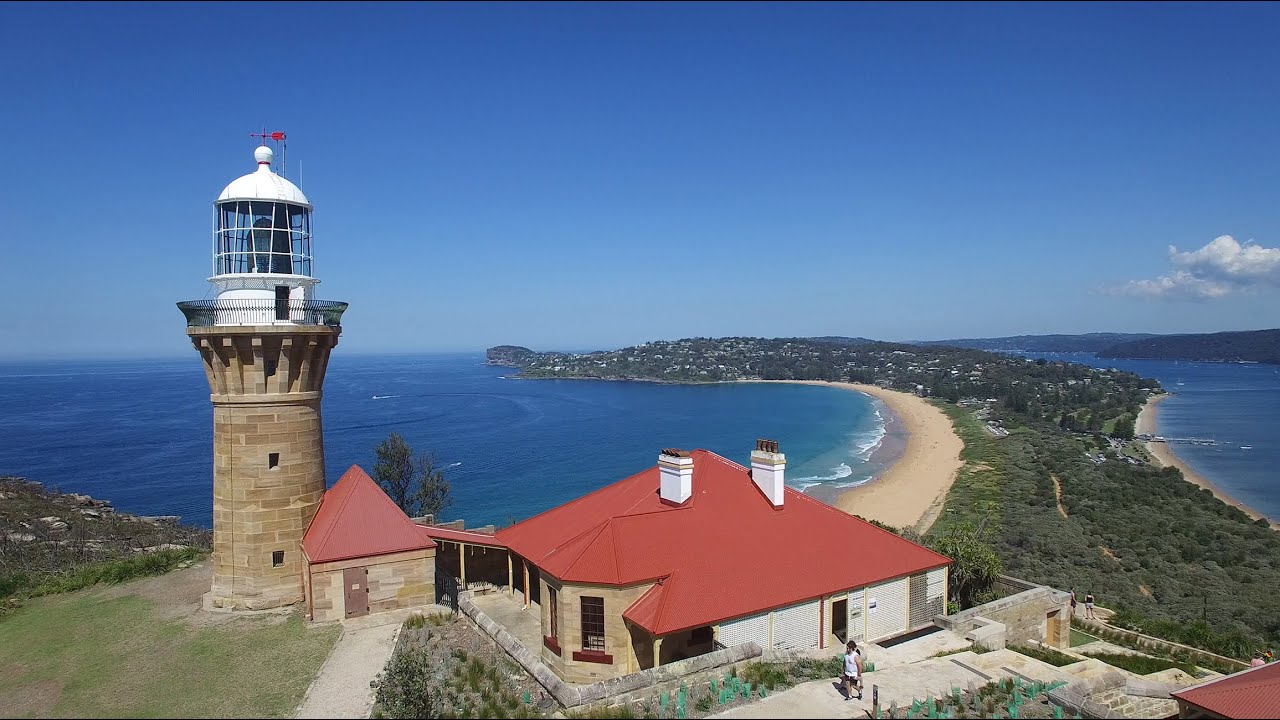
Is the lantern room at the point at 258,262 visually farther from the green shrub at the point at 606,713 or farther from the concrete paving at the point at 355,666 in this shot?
the green shrub at the point at 606,713

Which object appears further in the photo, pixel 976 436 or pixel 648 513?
pixel 976 436

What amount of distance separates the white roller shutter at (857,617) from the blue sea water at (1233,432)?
47.1 meters

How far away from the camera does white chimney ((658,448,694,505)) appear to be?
1516 centimetres

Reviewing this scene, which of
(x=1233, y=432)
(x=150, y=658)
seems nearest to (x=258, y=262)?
(x=150, y=658)

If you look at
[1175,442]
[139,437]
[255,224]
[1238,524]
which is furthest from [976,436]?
[139,437]

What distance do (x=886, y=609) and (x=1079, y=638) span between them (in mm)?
6923

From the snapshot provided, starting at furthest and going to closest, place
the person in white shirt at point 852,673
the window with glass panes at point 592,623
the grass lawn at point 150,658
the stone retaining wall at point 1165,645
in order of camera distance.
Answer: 1. the stone retaining wall at point 1165,645
2. the window with glass panes at point 592,623
3. the grass lawn at point 150,658
4. the person in white shirt at point 852,673

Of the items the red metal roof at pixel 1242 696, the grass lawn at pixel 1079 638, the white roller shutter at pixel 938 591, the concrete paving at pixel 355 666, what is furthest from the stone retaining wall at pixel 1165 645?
the concrete paving at pixel 355 666

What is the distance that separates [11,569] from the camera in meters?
18.6

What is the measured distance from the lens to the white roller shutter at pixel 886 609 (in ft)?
47.2

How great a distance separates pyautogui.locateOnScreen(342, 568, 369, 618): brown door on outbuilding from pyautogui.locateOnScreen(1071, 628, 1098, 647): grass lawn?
53.3ft

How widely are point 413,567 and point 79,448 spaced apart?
7543 centimetres

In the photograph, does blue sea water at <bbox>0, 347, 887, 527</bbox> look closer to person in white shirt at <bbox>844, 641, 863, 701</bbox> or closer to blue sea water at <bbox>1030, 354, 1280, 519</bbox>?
blue sea water at <bbox>1030, 354, 1280, 519</bbox>

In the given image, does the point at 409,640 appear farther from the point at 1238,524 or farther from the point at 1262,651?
the point at 1238,524
